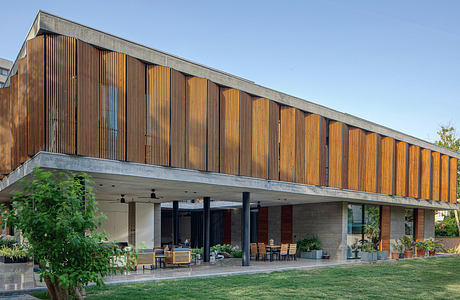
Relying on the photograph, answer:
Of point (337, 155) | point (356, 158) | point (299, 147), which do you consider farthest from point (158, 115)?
point (356, 158)

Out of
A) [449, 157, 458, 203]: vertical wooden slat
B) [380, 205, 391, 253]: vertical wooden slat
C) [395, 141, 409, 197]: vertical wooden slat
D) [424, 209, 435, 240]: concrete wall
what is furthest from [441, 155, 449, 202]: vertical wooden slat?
[395, 141, 409, 197]: vertical wooden slat

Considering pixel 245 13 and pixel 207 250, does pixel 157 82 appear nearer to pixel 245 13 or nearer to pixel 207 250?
pixel 245 13

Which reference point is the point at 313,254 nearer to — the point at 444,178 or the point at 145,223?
the point at 145,223

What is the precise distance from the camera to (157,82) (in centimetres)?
1455

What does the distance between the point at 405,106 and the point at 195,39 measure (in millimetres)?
13994

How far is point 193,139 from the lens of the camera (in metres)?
15.6

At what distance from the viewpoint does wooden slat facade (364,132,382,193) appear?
23969mm

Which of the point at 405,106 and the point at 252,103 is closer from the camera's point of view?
the point at 252,103

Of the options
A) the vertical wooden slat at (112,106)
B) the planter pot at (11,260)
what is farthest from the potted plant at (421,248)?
the planter pot at (11,260)

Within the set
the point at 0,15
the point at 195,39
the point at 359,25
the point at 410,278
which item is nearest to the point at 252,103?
the point at 195,39

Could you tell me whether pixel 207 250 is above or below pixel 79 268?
below

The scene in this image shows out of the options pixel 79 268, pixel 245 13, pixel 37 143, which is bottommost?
pixel 79 268

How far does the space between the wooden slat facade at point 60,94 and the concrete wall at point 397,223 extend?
23.3m

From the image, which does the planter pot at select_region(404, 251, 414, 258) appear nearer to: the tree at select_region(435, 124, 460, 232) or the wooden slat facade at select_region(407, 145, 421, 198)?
the wooden slat facade at select_region(407, 145, 421, 198)
